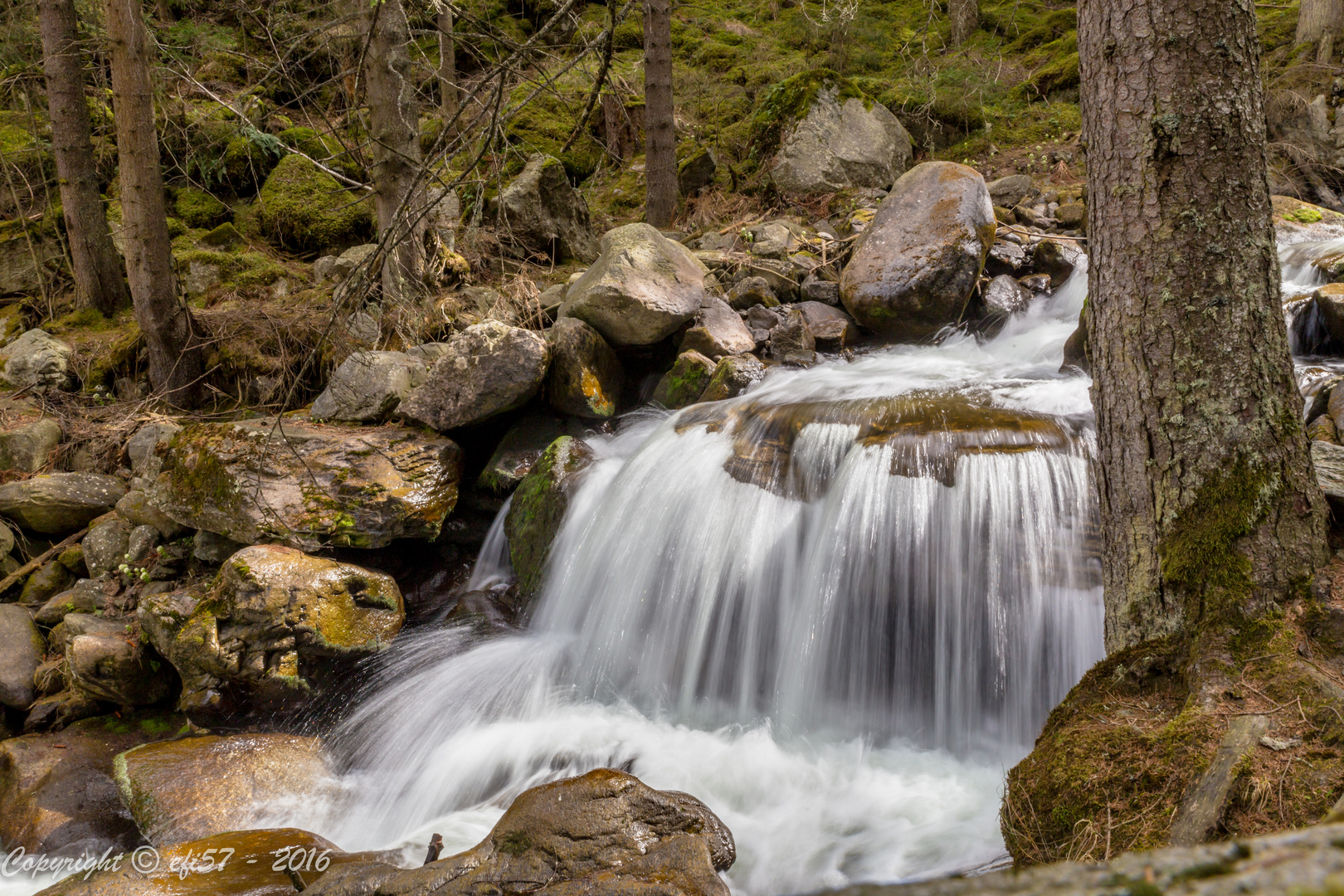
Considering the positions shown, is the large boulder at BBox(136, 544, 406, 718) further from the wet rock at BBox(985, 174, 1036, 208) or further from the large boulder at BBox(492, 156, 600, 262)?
the wet rock at BBox(985, 174, 1036, 208)

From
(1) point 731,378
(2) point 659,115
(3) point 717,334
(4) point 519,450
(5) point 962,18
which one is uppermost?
(5) point 962,18

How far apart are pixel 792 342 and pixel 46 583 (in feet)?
22.3

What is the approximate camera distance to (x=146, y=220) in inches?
283

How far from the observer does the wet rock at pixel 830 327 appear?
704 centimetres

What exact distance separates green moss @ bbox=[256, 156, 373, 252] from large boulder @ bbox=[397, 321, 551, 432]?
5.53m

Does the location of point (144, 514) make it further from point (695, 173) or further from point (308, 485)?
point (695, 173)

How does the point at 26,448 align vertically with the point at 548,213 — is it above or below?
below

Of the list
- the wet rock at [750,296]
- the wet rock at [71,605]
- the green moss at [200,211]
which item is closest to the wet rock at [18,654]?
the wet rock at [71,605]

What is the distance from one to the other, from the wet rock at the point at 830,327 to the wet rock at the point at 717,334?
648mm

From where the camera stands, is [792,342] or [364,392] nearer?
[364,392]

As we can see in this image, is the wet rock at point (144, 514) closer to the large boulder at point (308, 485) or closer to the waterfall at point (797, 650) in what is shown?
the large boulder at point (308, 485)

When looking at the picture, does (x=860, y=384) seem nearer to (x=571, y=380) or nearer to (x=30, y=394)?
(x=571, y=380)

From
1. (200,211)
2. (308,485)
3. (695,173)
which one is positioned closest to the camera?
(308,485)

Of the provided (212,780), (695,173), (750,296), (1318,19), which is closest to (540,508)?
(212,780)
